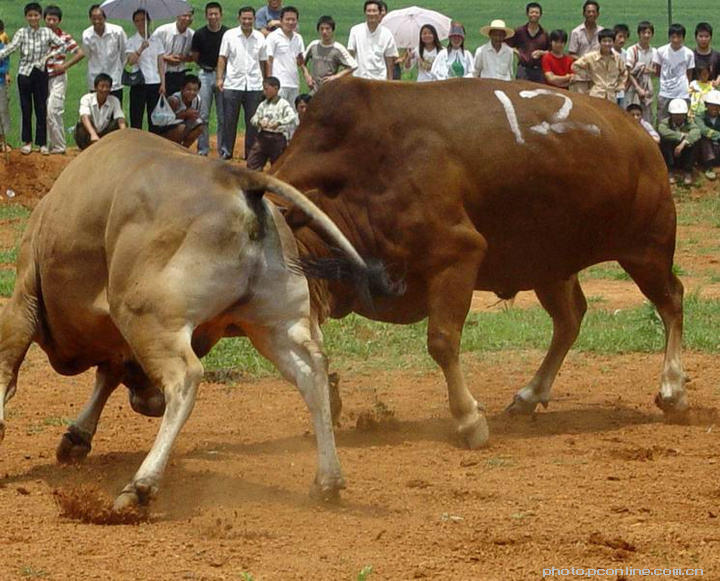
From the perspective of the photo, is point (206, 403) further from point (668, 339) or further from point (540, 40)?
point (540, 40)

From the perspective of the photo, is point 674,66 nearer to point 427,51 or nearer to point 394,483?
point 427,51

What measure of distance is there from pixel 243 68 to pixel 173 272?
1226 cm

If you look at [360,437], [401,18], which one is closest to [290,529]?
[360,437]

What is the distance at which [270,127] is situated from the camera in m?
17.2

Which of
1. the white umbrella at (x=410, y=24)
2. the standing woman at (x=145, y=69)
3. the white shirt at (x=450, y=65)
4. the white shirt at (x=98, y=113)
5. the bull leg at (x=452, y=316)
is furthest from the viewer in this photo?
the white umbrella at (x=410, y=24)

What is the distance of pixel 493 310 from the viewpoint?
39.5ft

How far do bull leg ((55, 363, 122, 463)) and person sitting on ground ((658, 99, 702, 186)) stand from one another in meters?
13.7

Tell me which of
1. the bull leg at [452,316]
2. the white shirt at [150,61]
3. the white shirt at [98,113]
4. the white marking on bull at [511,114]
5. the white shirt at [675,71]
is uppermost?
the white marking on bull at [511,114]

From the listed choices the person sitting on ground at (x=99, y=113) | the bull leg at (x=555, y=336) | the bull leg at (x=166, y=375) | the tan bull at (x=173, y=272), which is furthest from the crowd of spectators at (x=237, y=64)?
the bull leg at (x=166, y=375)

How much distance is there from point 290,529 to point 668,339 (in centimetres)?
352

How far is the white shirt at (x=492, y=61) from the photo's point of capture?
18859 mm

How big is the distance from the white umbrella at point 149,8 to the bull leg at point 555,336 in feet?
35.6

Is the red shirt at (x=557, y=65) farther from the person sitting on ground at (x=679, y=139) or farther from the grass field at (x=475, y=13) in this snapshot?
the grass field at (x=475, y=13)

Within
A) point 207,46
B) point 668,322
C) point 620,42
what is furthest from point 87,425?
point 620,42
